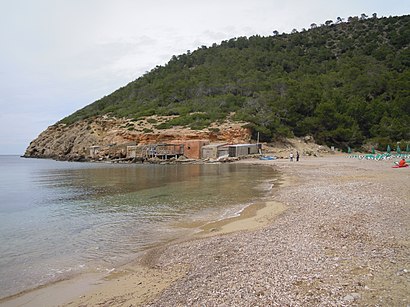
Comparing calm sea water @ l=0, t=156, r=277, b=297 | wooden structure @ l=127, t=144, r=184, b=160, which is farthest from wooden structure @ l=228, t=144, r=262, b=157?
calm sea water @ l=0, t=156, r=277, b=297

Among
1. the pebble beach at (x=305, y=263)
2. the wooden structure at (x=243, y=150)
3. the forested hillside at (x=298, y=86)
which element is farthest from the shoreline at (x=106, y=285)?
the forested hillside at (x=298, y=86)

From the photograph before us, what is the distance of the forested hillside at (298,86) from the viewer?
60.0 meters

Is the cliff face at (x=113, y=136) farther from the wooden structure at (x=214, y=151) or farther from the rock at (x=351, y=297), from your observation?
the rock at (x=351, y=297)

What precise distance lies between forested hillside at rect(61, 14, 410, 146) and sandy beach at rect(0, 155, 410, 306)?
48.4 metres

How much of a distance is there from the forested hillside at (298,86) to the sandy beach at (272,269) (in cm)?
4836

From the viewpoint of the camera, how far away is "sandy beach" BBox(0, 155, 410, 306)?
4727 millimetres

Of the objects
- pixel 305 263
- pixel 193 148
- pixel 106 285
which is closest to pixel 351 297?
pixel 305 263

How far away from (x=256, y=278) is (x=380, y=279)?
6.28 ft

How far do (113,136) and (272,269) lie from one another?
61.6 meters

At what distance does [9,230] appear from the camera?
11641 millimetres

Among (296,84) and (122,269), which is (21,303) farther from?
(296,84)

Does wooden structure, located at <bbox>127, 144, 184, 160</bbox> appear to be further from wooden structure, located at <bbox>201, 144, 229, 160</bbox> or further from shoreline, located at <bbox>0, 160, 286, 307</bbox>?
shoreline, located at <bbox>0, 160, 286, 307</bbox>

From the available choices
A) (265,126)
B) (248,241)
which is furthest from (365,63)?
(248,241)

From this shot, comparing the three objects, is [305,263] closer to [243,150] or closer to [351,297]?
[351,297]
